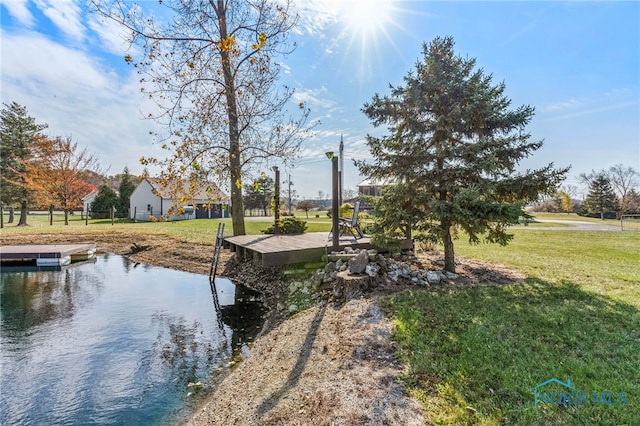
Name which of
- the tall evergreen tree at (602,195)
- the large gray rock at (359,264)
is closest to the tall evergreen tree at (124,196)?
the large gray rock at (359,264)

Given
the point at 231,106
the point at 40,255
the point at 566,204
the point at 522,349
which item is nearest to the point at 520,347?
the point at 522,349

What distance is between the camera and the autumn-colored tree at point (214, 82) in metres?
6.79

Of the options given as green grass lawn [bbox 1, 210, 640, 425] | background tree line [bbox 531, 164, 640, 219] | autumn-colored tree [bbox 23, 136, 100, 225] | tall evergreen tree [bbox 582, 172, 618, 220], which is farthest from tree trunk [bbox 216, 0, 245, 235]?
tall evergreen tree [bbox 582, 172, 618, 220]

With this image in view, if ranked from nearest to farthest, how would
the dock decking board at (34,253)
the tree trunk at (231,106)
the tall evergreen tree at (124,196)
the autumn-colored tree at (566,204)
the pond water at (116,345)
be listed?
the pond water at (116,345), the tree trunk at (231,106), the dock decking board at (34,253), the tall evergreen tree at (124,196), the autumn-colored tree at (566,204)

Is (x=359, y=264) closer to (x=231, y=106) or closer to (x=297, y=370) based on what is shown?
(x=297, y=370)

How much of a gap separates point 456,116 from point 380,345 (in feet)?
14.1

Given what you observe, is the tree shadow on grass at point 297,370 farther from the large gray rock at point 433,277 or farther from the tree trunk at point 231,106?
the tree trunk at point 231,106

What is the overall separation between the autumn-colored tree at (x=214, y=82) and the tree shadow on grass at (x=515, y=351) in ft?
17.3

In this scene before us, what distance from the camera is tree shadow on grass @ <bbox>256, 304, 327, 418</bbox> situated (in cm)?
284

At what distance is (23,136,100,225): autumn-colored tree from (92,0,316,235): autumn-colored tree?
1975cm

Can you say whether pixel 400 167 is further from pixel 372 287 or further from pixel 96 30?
pixel 96 30

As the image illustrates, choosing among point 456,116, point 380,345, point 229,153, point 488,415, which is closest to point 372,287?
point 380,345

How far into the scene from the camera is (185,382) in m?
3.99

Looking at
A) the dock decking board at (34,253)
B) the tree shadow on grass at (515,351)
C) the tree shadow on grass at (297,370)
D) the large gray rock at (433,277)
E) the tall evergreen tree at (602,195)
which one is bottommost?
the tree shadow on grass at (297,370)
